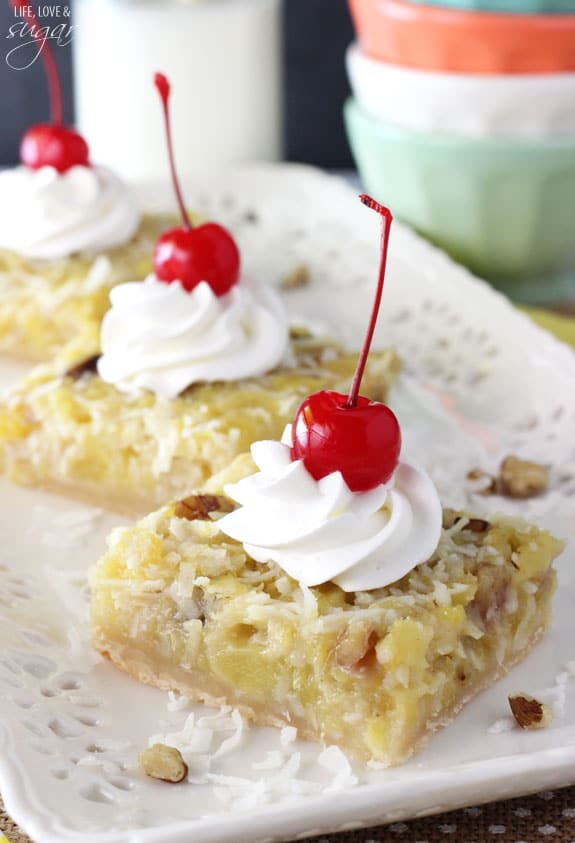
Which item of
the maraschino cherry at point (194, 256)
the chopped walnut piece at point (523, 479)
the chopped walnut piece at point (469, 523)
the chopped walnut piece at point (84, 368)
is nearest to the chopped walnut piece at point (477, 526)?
the chopped walnut piece at point (469, 523)

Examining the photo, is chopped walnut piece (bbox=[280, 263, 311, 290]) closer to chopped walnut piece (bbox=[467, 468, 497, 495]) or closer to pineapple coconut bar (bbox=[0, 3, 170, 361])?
pineapple coconut bar (bbox=[0, 3, 170, 361])

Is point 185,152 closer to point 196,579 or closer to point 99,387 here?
point 99,387

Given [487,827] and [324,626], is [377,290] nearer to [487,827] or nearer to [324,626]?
[324,626]

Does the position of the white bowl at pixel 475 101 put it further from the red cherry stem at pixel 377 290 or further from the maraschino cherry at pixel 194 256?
the red cherry stem at pixel 377 290

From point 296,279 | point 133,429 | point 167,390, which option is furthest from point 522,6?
point 133,429

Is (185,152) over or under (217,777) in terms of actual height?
under

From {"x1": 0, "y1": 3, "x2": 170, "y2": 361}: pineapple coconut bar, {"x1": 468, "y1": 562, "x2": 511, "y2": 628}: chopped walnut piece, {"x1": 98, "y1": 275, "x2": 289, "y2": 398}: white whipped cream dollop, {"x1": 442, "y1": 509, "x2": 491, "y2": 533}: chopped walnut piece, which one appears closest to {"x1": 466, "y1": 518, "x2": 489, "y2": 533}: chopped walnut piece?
{"x1": 442, "y1": 509, "x2": 491, "y2": 533}: chopped walnut piece

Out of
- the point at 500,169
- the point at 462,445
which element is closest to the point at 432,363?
the point at 462,445
